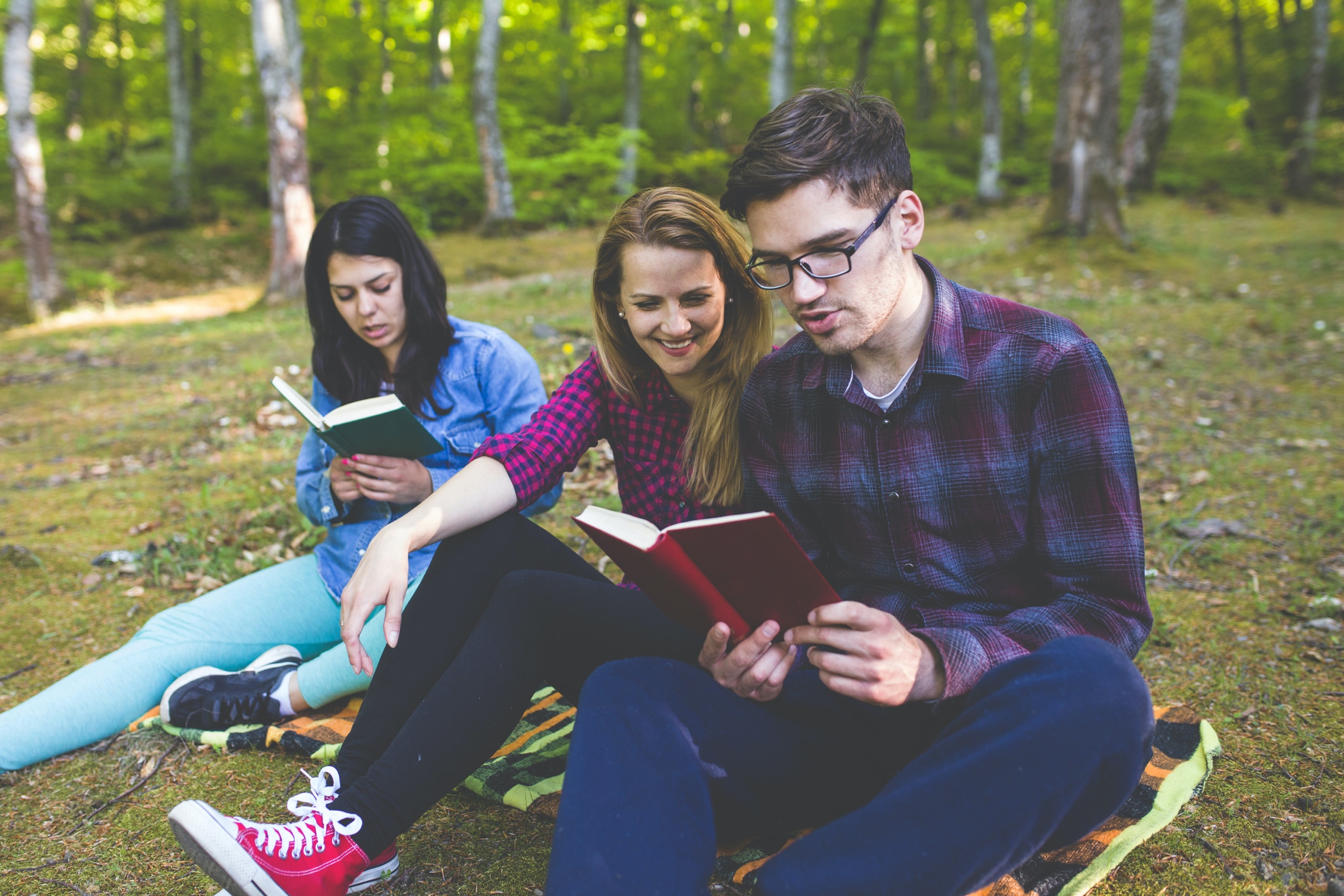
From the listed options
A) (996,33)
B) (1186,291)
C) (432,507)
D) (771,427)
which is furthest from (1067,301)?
(996,33)

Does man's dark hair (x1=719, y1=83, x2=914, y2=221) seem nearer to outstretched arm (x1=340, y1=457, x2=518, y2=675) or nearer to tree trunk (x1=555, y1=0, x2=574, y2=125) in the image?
outstretched arm (x1=340, y1=457, x2=518, y2=675)

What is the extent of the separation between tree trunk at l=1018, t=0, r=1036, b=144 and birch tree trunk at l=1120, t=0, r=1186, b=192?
791 centimetres

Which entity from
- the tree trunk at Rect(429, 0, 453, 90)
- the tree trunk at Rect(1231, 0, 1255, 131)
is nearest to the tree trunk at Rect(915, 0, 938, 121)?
the tree trunk at Rect(1231, 0, 1255, 131)

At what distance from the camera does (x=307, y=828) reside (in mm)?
1621

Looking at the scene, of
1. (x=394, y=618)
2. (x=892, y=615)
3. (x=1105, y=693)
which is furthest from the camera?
(x=394, y=618)

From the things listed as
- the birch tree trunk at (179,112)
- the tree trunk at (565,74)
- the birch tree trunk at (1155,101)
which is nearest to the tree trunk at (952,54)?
the birch tree trunk at (1155,101)

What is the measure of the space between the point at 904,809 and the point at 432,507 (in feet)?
4.02

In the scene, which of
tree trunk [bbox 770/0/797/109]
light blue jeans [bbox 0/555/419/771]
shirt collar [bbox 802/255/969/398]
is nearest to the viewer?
shirt collar [bbox 802/255/969/398]

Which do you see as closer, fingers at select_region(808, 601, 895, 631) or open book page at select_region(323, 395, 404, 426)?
fingers at select_region(808, 601, 895, 631)

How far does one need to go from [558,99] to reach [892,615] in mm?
21437

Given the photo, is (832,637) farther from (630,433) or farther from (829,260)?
(630,433)

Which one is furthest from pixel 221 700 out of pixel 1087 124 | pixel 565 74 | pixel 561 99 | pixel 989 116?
pixel 565 74

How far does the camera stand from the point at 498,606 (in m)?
1.85

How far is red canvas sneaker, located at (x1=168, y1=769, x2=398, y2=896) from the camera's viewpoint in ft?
5.09
